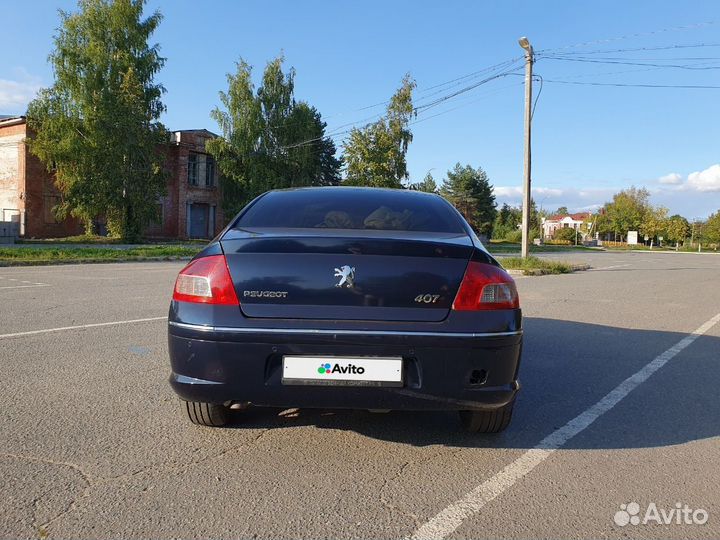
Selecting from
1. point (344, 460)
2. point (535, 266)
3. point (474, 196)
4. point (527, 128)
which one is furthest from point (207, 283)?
point (474, 196)

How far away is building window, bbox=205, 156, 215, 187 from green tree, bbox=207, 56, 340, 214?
3.41 ft

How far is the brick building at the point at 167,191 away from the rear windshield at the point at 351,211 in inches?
1217

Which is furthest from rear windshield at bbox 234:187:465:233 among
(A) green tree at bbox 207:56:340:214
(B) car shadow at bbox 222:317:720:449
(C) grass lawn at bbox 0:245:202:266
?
(A) green tree at bbox 207:56:340:214

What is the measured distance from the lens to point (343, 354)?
2852 millimetres

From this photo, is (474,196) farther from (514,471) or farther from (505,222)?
(514,471)

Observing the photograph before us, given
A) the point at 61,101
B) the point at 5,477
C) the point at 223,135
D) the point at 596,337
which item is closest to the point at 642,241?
the point at 223,135

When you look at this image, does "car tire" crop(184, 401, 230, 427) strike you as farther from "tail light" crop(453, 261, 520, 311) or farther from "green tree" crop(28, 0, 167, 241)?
"green tree" crop(28, 0, 167, 241)

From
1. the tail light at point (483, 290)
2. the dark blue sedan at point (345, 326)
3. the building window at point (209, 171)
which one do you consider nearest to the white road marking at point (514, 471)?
the dark blue sedan at point (345, 326)

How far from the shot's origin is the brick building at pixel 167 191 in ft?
104

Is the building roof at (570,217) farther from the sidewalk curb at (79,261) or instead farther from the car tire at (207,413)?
the car tire at (207,413)

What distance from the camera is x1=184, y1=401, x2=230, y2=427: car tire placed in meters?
3.35

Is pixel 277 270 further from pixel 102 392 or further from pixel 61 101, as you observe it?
pixel 61 101

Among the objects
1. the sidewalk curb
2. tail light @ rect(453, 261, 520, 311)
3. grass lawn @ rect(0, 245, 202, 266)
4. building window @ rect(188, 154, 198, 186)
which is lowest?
the sidewalk curb

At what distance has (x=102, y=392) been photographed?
4.09 m
